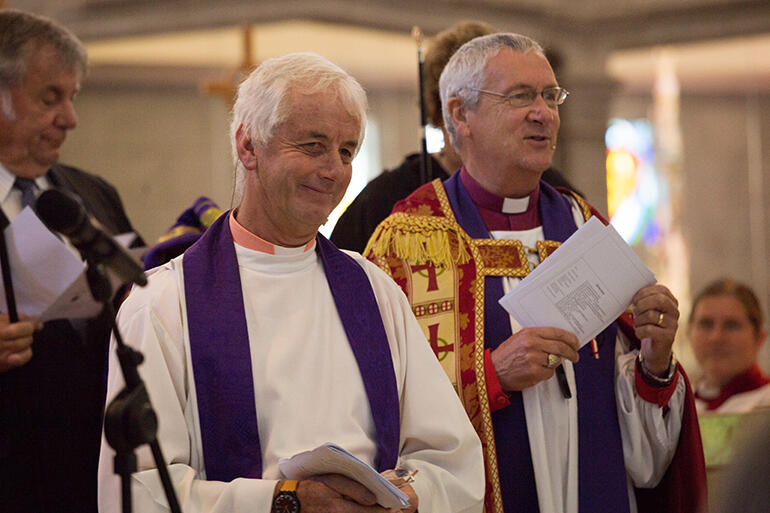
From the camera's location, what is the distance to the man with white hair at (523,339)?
128 inches

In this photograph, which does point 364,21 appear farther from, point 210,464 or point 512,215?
point 210,464

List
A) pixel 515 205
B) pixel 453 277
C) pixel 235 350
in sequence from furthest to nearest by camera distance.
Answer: pixel 515 205 < pixel 453 277 < pixel 235 350

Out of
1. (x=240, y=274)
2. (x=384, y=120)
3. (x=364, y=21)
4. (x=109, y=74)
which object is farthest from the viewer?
(x=384, y=120)

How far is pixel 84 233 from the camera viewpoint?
1.99m

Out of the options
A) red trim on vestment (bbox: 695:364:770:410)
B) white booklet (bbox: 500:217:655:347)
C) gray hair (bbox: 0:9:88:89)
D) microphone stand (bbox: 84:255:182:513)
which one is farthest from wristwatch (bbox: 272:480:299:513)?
red trim on vestment (bbox: 695:364:770:410)

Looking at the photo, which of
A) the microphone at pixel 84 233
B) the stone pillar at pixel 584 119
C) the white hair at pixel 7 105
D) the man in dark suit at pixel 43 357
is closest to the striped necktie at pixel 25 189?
the man in dark suit at pixel 43 357

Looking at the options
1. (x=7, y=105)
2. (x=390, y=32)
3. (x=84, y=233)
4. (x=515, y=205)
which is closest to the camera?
(x=84, y=233)

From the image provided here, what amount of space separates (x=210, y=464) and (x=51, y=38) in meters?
2.01

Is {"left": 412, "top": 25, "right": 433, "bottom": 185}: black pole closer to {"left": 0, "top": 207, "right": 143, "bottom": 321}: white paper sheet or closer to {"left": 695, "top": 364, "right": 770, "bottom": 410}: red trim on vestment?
{"left": 0, "top": 207, "right": 143, "bottom": 321}: white paper sheet

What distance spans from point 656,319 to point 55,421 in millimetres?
2045

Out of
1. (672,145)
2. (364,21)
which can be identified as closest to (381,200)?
(364,21)

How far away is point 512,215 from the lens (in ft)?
11.8

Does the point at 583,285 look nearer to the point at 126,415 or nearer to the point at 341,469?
the point at 341,469

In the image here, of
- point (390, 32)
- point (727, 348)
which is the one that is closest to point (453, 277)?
point (727, 348)
